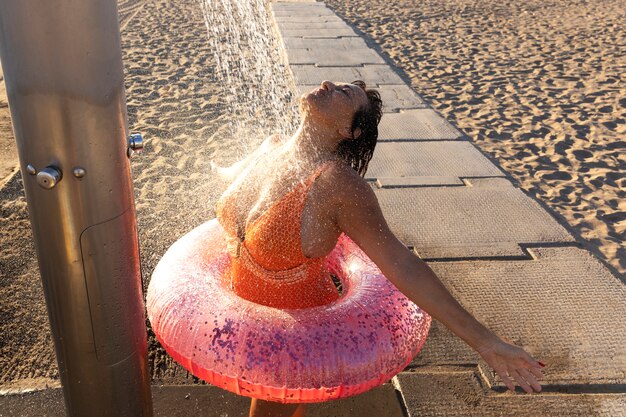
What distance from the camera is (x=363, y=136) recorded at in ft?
6.83

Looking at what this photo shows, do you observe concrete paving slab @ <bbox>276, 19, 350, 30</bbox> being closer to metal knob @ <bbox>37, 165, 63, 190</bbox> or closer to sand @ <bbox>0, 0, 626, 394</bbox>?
sand @ <bbox>0, 0, 626, 394</bbox>

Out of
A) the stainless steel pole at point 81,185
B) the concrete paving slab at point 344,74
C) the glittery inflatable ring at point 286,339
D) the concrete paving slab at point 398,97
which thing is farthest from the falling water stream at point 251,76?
the stainless steel pole at point 81,185

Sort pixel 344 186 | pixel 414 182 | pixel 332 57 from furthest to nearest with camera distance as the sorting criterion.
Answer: pixel 332 57
pixel 414 182
pixel 344 186

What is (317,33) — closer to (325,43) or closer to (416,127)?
(325,43)

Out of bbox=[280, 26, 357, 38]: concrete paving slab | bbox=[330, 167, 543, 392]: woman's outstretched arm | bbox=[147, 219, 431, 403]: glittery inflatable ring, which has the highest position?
bbox=[330, 167, 543, 392]: woman's outstretched arm

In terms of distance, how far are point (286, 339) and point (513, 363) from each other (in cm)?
71

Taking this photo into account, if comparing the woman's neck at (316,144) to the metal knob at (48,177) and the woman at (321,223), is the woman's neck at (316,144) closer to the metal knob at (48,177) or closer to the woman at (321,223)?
the woman at (321,223)

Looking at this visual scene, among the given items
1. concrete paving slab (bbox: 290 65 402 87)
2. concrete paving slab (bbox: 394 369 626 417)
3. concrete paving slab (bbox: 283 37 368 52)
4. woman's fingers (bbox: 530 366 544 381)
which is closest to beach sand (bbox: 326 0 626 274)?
concrete paving slab (bbox: 290 65 402 87)

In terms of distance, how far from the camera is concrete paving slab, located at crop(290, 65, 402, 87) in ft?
23.4

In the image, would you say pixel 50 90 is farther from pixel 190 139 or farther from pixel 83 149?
pixel 190 139

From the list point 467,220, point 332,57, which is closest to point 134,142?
point 467,220

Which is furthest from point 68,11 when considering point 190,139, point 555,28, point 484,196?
point 555,28

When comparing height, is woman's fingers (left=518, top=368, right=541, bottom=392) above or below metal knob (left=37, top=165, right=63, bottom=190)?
below

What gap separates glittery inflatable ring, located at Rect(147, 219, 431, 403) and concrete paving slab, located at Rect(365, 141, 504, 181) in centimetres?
260
